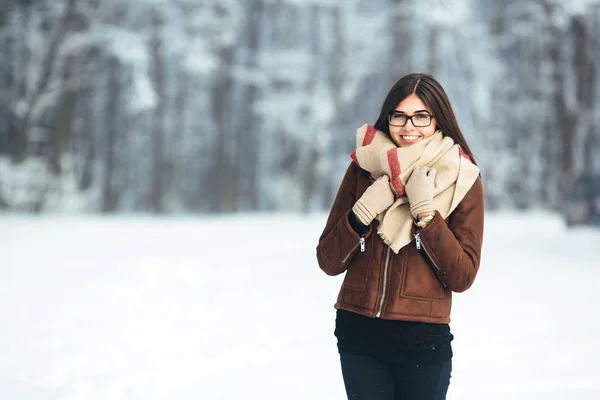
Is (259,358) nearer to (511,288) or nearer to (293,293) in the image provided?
(293,293)

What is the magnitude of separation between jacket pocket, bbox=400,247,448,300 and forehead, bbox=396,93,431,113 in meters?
0.51

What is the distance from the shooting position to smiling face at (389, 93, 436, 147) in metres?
2.82

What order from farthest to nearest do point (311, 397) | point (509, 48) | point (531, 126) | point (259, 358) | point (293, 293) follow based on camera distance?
point (531, 126) < point (509, 48) < point (293, 293) < point (259, 358) < point (311, 397)

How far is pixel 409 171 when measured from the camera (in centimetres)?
275

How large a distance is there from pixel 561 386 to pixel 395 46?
67.4 ft

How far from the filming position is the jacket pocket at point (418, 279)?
8.91 feet

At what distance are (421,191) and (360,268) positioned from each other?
0.38 meters

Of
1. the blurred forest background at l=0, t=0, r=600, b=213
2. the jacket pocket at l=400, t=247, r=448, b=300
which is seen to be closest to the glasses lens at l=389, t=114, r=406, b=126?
the jacket pocket at l=400, t=247, r=448, b=300

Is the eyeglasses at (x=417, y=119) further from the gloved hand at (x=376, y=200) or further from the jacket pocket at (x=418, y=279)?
the jacket pocket at (x=418, y=279)

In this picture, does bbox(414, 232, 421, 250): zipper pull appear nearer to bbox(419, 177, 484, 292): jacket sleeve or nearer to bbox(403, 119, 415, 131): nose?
bbox(419, 177, 484, 292): jacket sleeve

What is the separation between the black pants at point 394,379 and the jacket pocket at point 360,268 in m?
0.24

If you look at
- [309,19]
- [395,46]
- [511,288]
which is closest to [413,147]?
[511,288]

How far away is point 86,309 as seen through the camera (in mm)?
9234

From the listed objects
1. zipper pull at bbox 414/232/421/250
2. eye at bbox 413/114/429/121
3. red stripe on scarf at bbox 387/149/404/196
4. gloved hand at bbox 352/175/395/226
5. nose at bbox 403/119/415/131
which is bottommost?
zipper pull at bbox 414/232/421/250
